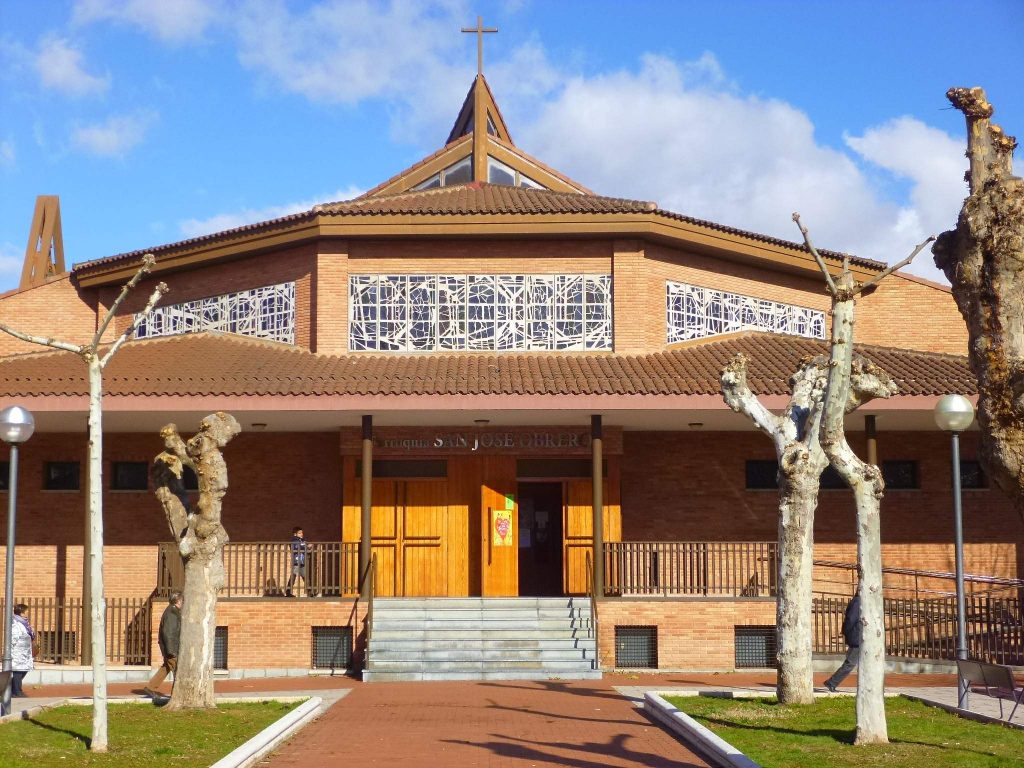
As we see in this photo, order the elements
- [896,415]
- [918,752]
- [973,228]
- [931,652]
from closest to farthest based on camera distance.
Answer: [973,228], [918,752], [931,652], [896,415]

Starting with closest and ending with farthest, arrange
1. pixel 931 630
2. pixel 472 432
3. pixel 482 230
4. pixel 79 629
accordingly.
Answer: pixel 931 630, pixel 79 629, pixel 472 432, pixel 482 230

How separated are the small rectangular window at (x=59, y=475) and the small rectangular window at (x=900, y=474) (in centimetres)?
1457

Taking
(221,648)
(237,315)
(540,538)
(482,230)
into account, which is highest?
(482,230)

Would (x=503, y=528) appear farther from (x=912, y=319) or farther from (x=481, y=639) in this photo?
(x=912, y=319)

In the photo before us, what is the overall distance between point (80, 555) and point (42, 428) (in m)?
2.37

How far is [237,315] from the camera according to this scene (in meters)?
24.0

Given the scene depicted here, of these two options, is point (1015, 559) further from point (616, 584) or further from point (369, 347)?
point (369, 347)

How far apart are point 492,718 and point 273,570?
24.4 feet

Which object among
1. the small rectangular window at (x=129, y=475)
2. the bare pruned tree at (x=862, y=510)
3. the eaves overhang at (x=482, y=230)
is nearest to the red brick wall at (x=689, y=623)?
the eaves overhang at (x=482, y=230)

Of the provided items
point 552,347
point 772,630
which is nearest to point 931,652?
point 772,630

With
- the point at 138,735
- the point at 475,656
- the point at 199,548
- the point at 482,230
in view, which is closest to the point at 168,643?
the point at 199,548

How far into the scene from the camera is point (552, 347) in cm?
2278

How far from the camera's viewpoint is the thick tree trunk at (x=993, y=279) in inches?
304

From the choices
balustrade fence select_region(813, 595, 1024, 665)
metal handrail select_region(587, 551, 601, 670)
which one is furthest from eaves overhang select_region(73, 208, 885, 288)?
balustrade fence select_region(813, 595, 1024, 665)
